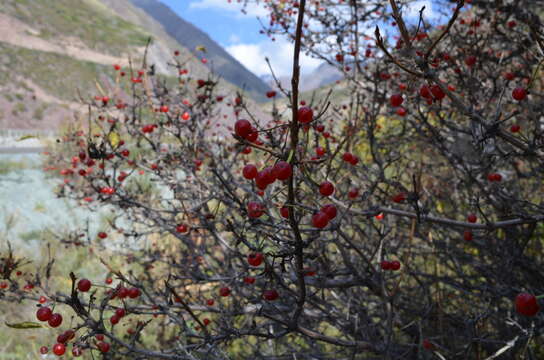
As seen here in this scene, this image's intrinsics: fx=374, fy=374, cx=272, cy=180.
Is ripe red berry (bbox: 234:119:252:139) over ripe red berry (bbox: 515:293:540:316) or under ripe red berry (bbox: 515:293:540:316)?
over

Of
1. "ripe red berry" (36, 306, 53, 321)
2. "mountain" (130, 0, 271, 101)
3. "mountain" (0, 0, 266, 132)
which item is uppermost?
"mountain" (130, 0, 271, 101)

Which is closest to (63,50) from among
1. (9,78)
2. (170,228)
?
(9,78)

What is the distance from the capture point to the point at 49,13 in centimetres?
5631

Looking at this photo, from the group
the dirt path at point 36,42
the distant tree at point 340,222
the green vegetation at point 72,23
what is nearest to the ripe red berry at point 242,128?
the distant tree at point 340,222

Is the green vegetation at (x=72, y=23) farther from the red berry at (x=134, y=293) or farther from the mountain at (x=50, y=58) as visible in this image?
the red berry at (x=134, y=293)

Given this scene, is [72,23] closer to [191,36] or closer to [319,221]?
[319,221]

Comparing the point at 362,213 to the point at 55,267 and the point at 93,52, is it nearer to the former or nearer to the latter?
the point at 55,267

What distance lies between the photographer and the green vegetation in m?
51.3

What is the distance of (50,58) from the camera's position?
43812 millimetres

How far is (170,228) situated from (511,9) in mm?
3423

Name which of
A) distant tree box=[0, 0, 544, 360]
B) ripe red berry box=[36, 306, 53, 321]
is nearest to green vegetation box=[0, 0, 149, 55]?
distant tree box=[0, 0, 544, 360]

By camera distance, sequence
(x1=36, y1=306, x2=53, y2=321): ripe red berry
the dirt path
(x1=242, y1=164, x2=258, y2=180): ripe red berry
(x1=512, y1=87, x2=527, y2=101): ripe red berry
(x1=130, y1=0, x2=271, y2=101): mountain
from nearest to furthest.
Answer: (x1=242, y1=164, x2=258, y2=180): ripe red berry < (x1=512, y1=87, x2=527, y2=101): ripe red berry < (x1=36, y1=306, x2=53, y2=321): ripe red berry < the dirt path < (x1=130, y1=0, x2=271, y2=101): mountain

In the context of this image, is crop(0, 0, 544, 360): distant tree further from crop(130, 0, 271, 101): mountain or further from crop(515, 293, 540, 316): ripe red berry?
crop(130, 0, 271, 101): mountain

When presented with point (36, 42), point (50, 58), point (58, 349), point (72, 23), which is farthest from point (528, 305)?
point (72, 23)
